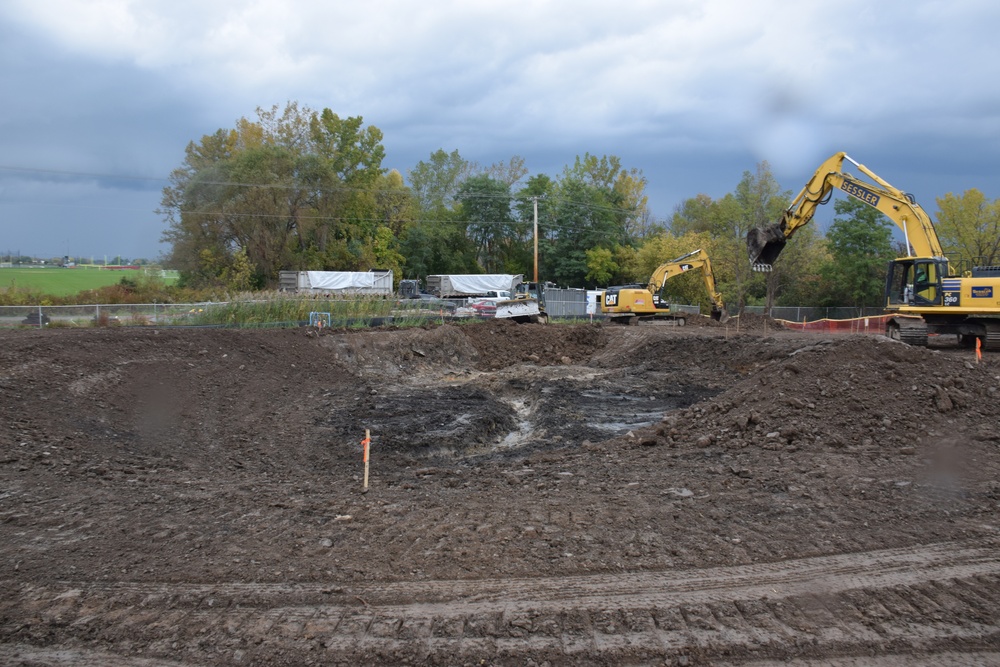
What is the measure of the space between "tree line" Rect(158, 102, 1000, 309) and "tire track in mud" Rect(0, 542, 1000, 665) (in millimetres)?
33575

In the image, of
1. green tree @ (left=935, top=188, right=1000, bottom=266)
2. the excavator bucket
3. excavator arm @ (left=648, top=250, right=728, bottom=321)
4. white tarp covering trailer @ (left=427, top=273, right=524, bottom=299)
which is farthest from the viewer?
white tarp covering trailer @ (left=427, top=273, right=524, bottom=299)

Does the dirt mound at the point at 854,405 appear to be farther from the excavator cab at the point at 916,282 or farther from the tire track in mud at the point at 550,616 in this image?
the excavator cab at the point at 916,282

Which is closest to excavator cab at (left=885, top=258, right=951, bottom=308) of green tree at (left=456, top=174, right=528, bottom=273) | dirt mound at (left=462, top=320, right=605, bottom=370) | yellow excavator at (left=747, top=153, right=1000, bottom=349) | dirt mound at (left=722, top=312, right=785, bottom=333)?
yellow excavator at (left=747, top=153, right=1000, bottom=349)

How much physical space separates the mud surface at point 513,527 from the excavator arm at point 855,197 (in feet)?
32.2

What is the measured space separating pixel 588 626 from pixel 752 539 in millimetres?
2083

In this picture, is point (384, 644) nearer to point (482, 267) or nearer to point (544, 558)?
point (544, 558)

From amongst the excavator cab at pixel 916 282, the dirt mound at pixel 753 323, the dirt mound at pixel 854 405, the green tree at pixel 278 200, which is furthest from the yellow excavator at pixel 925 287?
the green tree at pixel 278 200

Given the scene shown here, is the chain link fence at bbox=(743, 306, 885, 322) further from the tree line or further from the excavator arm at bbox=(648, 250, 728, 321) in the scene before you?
the excavator arm at bbox=(648, 250, 728, 321)

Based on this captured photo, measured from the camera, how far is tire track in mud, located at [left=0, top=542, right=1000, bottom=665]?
14.7 feet

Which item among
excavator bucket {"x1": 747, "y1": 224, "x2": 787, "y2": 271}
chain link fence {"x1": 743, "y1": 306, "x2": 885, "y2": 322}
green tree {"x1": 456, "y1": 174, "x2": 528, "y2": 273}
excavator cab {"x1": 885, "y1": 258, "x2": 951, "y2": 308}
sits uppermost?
green tree {"x1": 456, "y1": 174, "x2": 528, "y2": 273}

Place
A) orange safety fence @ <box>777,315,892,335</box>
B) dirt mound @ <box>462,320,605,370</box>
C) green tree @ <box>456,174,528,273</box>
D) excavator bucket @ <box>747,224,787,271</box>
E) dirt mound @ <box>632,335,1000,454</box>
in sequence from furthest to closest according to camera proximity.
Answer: green tree @ <box>456,174,528,273</box>
orange safety fence @ <box>777,315,892,335</box>
dirt mound @ <box>462,320,605,370</box>
excavator bucket @ <box>747,224,787,271</box>
dirt mound @ <box>632,335,1000,454</box>

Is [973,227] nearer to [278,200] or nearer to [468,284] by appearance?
[468,284]

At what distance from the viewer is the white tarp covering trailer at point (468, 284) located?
45.8 meters

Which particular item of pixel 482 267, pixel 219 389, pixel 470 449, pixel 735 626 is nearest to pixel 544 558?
pixel 735 626
